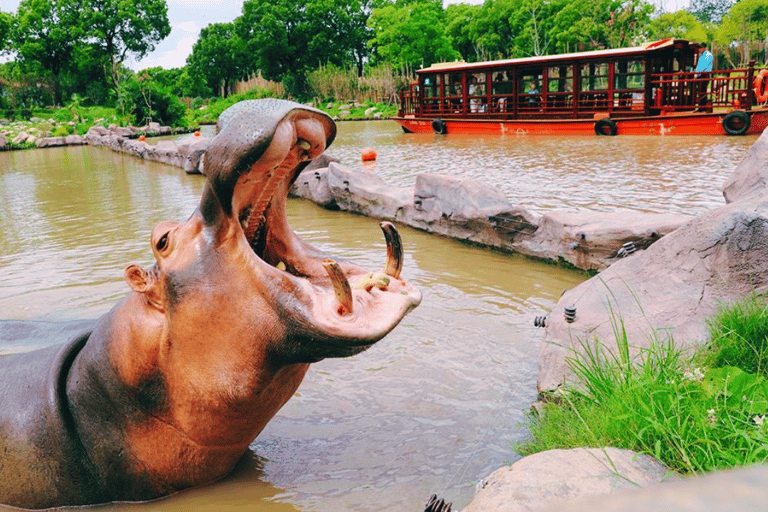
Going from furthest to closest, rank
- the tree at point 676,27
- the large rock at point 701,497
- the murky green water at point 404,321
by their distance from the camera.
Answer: the tree at point 676,27 < the murky green water at point 404,321 < the large rock at point 701,497

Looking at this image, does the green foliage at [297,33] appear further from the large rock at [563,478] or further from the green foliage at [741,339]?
the large rock at [563,478]

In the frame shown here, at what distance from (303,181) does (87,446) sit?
8.04 metres

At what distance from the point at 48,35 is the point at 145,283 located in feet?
166

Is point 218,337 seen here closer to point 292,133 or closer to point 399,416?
point 292,133

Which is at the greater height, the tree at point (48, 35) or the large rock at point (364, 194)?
the tree at point (48, 35)

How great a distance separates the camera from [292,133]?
162 centimetres

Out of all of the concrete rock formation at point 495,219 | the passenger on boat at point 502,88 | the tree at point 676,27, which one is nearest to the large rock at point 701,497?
the concrete rock formation at point 495,219

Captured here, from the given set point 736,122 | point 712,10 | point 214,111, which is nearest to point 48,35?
point 214,111

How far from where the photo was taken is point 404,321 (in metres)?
4.16

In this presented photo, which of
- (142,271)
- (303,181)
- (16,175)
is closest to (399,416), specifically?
Result: (142,271)

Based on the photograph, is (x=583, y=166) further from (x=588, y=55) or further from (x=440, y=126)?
(x=440, y=126)

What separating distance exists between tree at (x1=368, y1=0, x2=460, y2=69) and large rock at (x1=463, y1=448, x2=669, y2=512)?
1553 inches

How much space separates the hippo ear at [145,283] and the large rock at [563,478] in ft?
3.15

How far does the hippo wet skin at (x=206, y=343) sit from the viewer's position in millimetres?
1617
